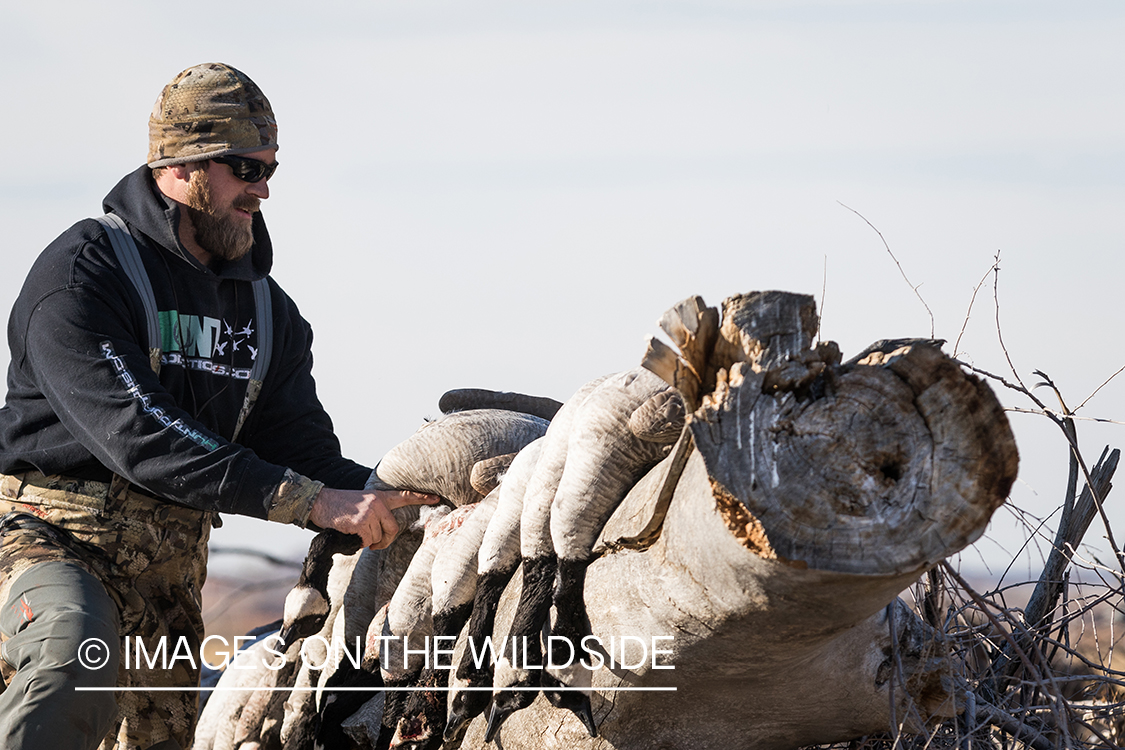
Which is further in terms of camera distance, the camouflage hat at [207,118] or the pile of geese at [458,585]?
the camouflage hat at [207,118]

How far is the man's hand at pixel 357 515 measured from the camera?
11.0ft

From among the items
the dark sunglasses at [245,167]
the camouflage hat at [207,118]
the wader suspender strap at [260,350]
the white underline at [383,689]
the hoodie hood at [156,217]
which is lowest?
the white underline at [383,689]

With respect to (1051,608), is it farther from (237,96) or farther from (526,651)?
(237,96)

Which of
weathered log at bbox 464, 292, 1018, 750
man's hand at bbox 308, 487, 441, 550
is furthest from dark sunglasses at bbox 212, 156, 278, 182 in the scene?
weathered log at bbox 464, 292, 1018, 750

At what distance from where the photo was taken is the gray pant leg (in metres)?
2.92

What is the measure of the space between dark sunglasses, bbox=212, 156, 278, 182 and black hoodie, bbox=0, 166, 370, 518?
0.23m

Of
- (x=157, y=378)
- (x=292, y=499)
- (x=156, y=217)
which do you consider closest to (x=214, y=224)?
(x=156, y=217)

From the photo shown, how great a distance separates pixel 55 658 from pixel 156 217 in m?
1.46

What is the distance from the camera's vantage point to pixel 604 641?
2.51m

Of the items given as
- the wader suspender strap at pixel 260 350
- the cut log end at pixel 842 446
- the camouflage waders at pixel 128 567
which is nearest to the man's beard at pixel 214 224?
the wader suspender strap at pixel 260 350

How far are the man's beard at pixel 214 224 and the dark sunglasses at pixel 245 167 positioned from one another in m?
0.07

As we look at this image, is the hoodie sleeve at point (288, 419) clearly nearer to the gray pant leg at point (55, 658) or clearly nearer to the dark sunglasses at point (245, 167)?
the dark sunglasses at point (245, 167)

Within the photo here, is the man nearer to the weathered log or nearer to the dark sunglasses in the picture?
the dark sunglasses

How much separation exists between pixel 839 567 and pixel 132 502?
8.27ft
